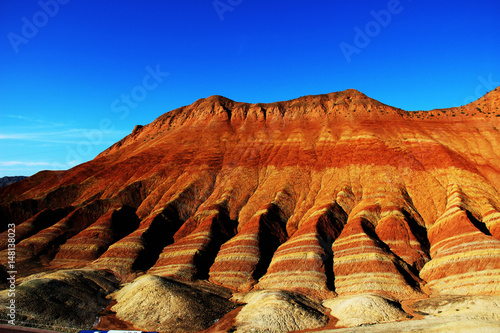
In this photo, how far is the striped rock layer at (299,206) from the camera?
46500mm

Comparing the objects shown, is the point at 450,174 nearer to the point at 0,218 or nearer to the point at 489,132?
the point at 489,132

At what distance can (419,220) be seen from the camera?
55406 mm

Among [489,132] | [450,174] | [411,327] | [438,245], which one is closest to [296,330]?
[411,327]

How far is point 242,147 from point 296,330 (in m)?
58.9

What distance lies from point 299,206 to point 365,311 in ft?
101

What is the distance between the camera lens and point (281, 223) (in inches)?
2376

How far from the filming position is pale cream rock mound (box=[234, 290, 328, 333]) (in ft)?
108

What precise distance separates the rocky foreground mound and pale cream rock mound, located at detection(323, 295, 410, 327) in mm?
201

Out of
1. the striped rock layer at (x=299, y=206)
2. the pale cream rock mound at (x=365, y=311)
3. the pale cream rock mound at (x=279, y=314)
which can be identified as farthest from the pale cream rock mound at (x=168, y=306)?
the pale cream rock mound at (x=365, y=311)

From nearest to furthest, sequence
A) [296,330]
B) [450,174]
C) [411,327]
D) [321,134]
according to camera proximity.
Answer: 1. [411,327]
2. [296,330]
3. [450,174]
4. [321,134]

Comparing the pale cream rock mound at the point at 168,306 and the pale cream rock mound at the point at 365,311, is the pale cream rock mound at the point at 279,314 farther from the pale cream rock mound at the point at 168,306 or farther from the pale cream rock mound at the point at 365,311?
the pale cream rock mound at the point at 168,306

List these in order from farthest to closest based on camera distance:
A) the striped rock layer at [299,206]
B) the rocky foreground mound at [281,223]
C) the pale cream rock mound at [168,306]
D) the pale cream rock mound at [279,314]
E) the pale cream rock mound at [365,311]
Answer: the striped rock layer at [299,206] → the rocky foreground mound at [281,223] → the pale cream rock mound at [168,306] → the pale cream rock mound at [365,311] → the pale cream rock mound at [279,314]

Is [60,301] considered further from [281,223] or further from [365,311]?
[281,223]

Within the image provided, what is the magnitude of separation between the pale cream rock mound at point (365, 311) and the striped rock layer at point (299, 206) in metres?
5.73
